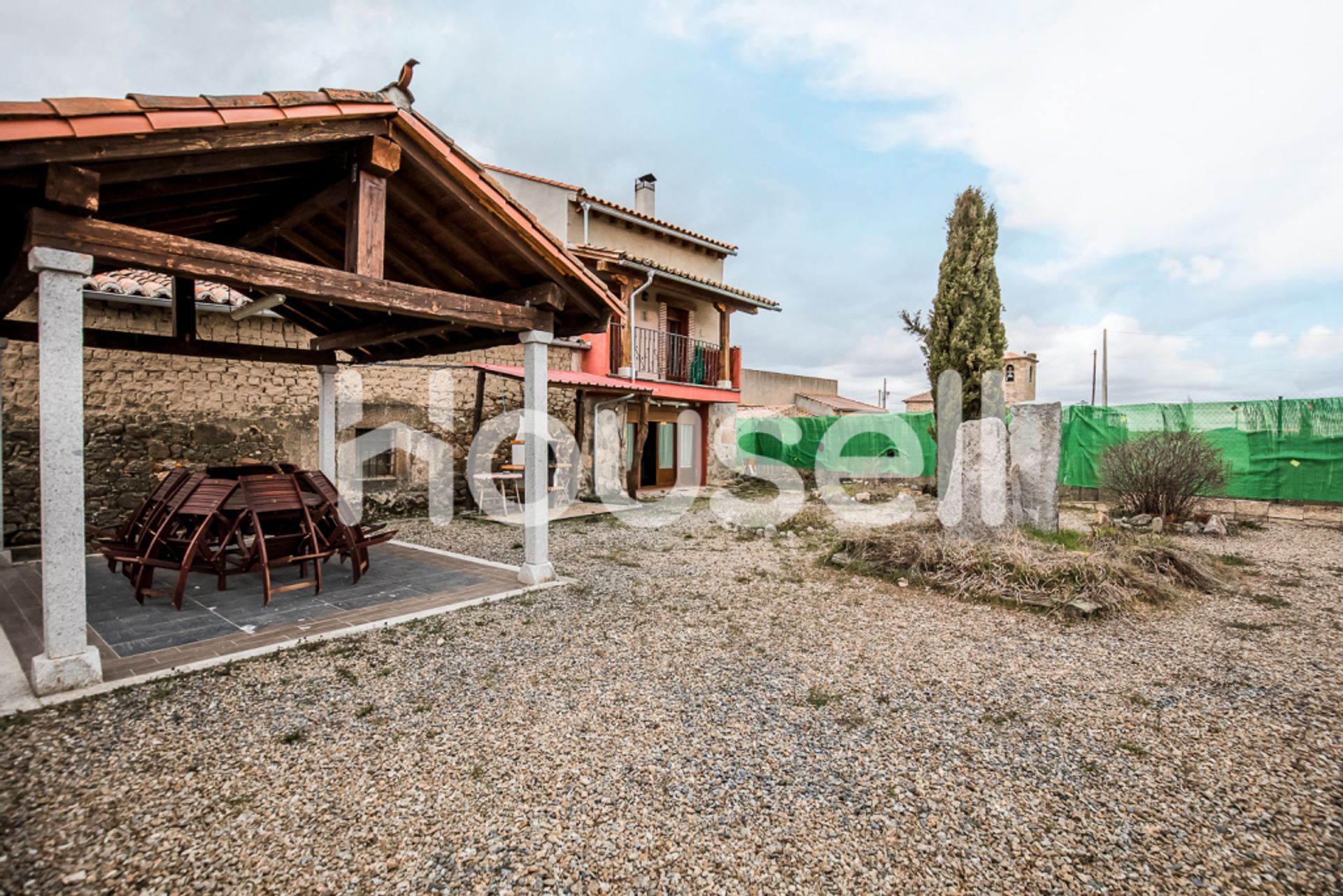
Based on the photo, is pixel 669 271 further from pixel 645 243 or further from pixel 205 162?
pixel 205 162

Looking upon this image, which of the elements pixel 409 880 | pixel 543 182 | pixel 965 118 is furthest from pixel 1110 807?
pixel 543 182

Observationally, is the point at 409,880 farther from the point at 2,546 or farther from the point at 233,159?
the point at 2,546

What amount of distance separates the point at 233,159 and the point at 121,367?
Answer: 592 cm

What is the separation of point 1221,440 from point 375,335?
15.0m

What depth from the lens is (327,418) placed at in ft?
25.4

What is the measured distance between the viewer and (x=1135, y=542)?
6.97 metres

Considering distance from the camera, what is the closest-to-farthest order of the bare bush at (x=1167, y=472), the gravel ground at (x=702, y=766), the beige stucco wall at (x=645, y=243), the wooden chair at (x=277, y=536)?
1. the gravel ground at (x=702, y=766)
2. the wooden chair at (x=277, y=536)
3. the bare bush at (x=1167, y=472)
4. the beige stucco wall at (x=645, y=243)

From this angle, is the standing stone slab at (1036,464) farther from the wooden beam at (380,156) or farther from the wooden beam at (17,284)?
the wooden beam at (17,284)

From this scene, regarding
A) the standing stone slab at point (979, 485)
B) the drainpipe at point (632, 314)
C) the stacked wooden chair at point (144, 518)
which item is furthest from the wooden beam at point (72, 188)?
the drainpipe at point (632, 314)

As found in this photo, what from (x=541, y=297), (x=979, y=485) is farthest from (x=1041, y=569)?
(x=541, y=297)

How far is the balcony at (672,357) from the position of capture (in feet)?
47.0

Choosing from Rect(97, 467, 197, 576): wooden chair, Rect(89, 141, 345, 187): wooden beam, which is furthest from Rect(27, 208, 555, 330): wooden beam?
Rect(97, 467, 197, 576): wooden chair

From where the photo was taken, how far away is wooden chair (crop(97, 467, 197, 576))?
16.5 ft

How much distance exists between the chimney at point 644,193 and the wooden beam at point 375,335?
12.1 metres
